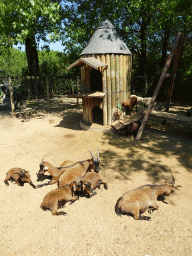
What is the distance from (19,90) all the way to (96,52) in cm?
920

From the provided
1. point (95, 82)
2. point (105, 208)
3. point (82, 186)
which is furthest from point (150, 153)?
point (95, 82)

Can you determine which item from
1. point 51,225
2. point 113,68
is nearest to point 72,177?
point 51,225

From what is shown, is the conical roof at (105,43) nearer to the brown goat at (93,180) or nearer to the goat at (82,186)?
the brown goat at (93,180)

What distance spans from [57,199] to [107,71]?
645 centimetres

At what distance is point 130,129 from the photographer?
8.29 metres

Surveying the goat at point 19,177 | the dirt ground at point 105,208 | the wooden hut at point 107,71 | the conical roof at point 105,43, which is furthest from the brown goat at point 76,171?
the conical roof at point 105,43

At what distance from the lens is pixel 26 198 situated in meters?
4.43

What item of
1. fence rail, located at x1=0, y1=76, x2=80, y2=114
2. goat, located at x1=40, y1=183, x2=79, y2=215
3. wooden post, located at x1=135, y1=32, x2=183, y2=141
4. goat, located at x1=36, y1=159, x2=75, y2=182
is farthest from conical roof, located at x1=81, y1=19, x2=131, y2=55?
goat, located at x1=40, y1=183, x2=79, y2=215

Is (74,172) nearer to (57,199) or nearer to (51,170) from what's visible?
(51,170)

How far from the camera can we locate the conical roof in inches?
344

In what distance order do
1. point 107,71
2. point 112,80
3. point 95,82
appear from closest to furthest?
point 107,71 → point 112,80 → point 95,82

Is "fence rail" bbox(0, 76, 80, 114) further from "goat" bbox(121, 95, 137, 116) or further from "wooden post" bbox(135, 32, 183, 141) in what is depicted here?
"wooden post" bbox(135, 32, 183, 141)

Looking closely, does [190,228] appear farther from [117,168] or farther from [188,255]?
[117,168]

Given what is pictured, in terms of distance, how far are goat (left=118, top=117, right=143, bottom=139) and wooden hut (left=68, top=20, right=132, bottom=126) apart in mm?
1022
